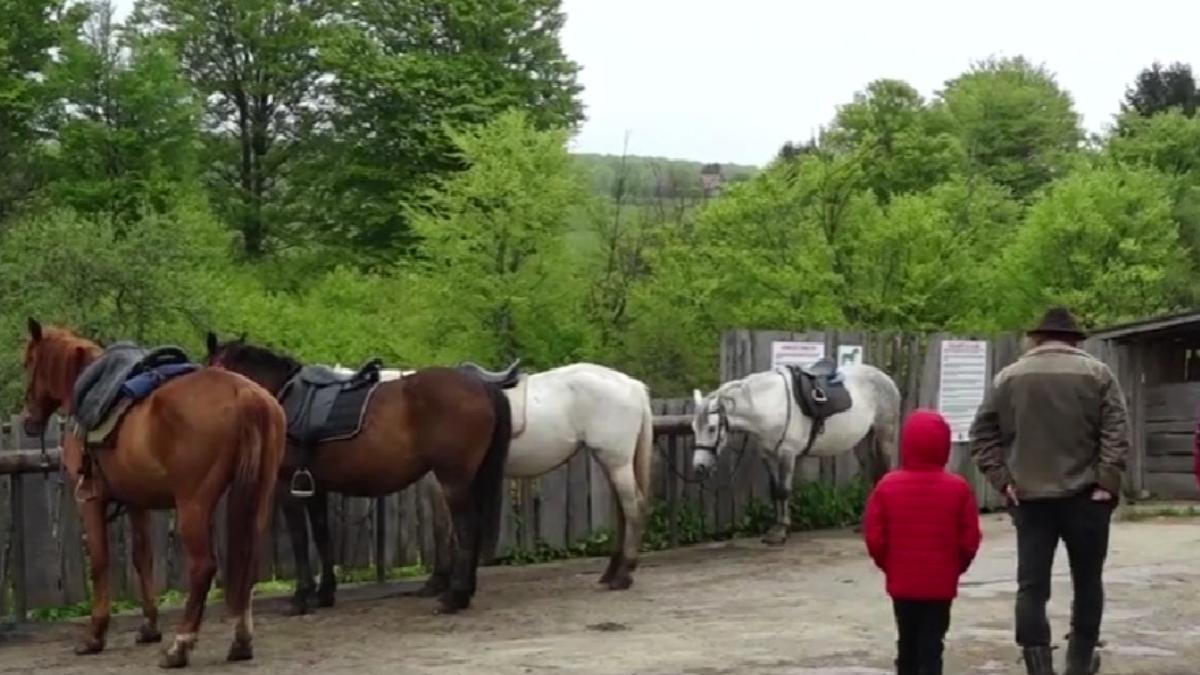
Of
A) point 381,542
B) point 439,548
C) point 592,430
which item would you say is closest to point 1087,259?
point 592,430

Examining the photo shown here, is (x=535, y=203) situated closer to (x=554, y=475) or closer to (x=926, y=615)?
(x=554, y=475)

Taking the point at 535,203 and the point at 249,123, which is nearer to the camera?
the point at 535,203

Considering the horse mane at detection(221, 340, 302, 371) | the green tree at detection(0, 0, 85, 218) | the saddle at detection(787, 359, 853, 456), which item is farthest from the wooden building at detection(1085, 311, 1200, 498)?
the green tree at detection(0, 0, 85, 218)

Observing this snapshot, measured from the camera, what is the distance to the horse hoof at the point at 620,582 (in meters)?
13.0

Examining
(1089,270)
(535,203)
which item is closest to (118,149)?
(535,203)

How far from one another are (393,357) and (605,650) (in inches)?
1029

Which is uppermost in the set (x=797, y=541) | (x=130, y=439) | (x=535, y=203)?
(x=535, y=203)

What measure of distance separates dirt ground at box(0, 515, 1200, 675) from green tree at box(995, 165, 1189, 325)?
85.1 ft

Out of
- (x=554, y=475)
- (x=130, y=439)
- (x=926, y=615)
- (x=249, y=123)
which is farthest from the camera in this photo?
(x=249, y=123)

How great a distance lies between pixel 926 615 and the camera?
Answer: 756cm

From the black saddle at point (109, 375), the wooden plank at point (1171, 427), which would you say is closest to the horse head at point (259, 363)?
the black saddle at point (109, 375)

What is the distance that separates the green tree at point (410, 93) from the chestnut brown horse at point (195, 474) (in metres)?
34.3

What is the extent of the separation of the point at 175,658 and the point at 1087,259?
1330 inches

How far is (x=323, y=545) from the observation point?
12.1 metres
